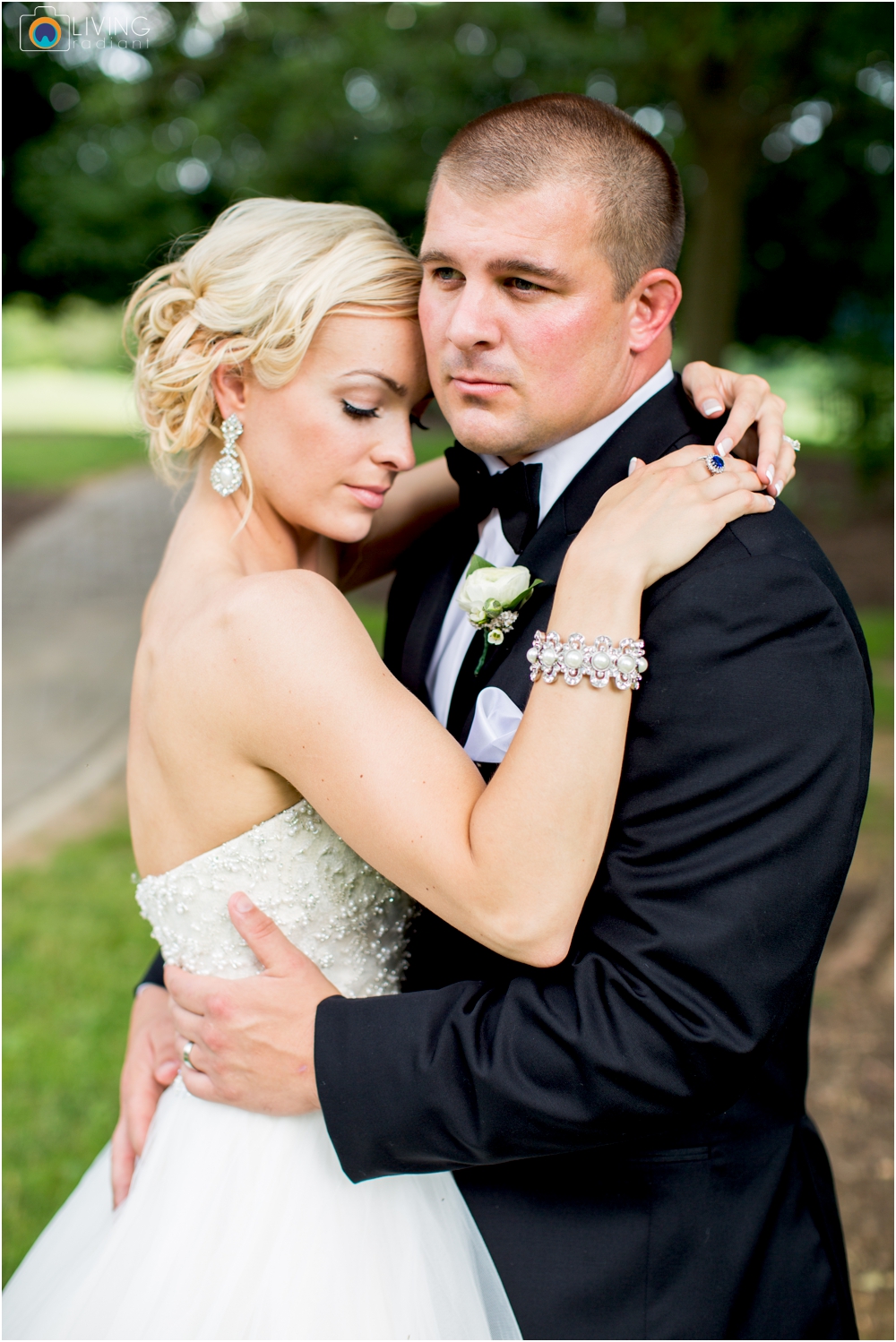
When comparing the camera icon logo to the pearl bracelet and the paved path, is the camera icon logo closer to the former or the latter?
the paved path

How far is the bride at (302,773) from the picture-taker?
174 cm

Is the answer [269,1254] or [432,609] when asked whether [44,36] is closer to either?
[432,609]

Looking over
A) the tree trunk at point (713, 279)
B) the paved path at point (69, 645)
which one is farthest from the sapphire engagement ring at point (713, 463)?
the tree trunk at point (713, 279)

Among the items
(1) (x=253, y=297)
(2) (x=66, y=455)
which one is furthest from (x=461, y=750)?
(2) (x=66, y=455)

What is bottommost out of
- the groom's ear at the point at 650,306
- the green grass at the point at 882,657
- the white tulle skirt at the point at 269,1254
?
the green grass at the point at 882,657

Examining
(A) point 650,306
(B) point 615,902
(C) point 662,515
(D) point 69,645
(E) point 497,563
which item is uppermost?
(A) point 650,306

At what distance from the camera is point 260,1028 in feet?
6.70

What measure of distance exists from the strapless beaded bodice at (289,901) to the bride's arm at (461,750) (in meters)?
0.26

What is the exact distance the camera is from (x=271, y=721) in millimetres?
1972

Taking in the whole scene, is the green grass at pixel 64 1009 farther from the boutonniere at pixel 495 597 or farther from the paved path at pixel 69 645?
the boutonniere at pixel 495 597

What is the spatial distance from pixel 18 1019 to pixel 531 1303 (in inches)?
146

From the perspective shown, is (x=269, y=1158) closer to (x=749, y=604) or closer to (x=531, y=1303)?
(x=531, y=1303)

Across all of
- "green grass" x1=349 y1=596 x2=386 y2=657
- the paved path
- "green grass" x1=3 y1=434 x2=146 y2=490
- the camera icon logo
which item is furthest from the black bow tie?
"green grass" x1=3 y1=434 x2=146 y2=490

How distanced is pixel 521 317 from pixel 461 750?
2.76 feet
